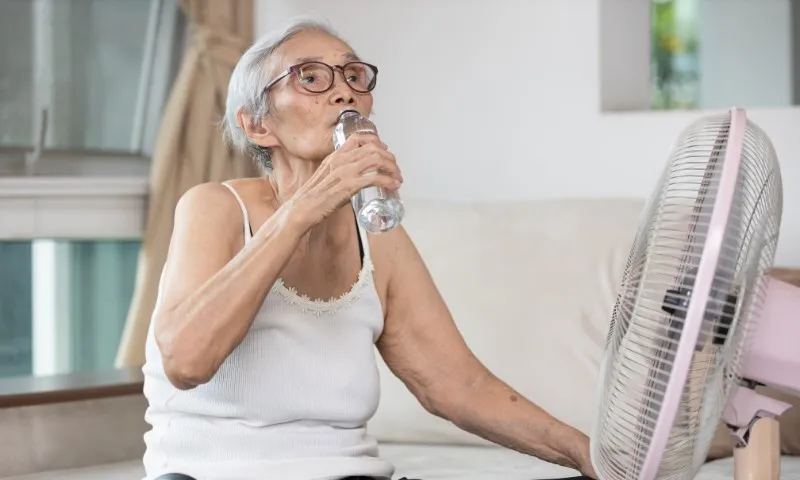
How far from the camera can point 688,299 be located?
922 mm

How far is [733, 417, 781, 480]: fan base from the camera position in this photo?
1.12 meters

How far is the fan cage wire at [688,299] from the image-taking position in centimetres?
93

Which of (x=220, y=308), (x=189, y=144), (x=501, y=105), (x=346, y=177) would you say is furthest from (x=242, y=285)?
(x=189, y=144)

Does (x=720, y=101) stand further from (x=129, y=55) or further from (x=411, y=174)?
(x=129, y=55)

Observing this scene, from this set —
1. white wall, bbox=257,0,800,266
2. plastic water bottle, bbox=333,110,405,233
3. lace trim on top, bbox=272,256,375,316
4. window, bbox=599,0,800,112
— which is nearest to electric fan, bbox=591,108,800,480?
plastic water bottle, bbox=333,110,405,233

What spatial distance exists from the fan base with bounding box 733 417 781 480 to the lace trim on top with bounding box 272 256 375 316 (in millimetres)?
588

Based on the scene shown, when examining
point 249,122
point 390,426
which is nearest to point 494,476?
point 390,426

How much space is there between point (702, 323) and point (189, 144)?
6.92 ft

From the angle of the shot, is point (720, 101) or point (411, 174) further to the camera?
point (720, 101)

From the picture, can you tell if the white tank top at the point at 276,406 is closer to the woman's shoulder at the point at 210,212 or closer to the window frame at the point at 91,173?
the woman's shoulder at the point at 210,212

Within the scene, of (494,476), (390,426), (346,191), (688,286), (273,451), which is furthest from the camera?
(390,426)

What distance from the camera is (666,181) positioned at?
3.50 ft

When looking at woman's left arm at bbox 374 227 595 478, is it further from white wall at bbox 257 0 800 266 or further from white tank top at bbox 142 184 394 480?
white wall at bbox 257 0 800 266

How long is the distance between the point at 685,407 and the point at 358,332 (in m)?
0.66
